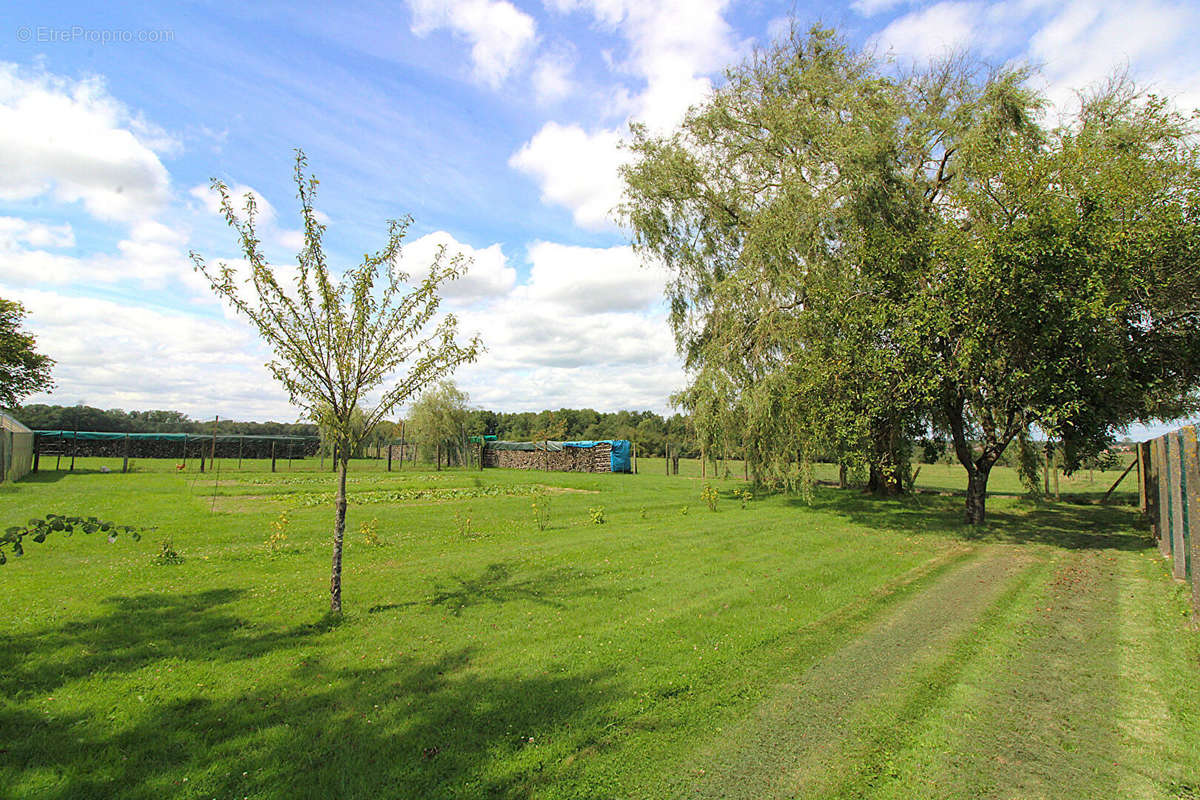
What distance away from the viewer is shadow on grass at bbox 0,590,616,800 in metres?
3.23

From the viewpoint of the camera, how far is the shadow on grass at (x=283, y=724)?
10.6 ft

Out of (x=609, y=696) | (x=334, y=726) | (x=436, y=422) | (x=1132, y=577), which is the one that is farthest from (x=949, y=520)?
(x=436, y=422)

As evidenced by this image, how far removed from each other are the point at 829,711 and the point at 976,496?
12.0m

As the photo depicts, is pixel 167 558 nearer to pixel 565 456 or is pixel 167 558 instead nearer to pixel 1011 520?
pixel 1011 520

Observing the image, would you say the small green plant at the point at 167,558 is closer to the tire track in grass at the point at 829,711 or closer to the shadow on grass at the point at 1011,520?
the tire track in grass at the point at 829,711

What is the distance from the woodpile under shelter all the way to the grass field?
26704 mm

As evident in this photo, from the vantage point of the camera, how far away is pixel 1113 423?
13.7 metres

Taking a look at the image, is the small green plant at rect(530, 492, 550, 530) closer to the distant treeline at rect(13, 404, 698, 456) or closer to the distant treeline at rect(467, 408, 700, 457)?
the distant treeline at rect(13, 404, 698, 456)

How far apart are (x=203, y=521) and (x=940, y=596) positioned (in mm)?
13270

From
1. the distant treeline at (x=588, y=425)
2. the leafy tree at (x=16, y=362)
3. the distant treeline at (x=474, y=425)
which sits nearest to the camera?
the leafy tree at (x=16, y=362)

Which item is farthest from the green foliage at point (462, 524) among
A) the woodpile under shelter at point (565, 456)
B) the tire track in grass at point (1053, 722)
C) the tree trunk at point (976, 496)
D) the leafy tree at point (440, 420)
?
the leafy tree at point (440, 420)

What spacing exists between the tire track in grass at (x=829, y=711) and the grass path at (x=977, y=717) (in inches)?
0.4

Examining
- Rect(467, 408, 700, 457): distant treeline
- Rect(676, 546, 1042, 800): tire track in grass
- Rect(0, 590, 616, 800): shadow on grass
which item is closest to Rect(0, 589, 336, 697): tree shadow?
Rect(0, 590, 616, 800): shadow on grass

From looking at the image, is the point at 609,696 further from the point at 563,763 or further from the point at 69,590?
the point at 69,590
